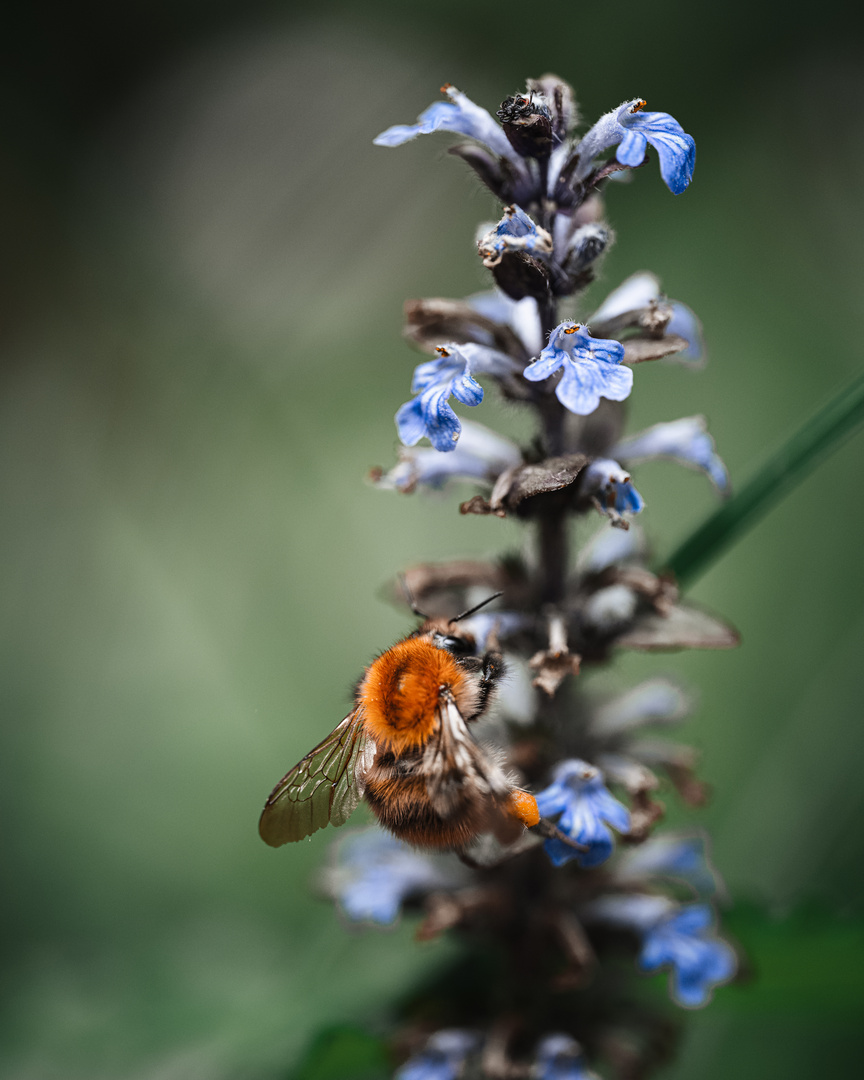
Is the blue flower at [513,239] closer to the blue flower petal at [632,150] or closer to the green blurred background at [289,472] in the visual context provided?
the blue flower petal at [632,150]

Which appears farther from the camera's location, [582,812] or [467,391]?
[582,812]

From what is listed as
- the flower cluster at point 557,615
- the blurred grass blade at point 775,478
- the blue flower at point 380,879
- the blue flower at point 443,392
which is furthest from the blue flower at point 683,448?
the blue flower at point 380,879

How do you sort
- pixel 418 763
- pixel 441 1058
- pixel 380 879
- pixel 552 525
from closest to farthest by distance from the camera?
pixel 418 763 < pixel 552 525 < pixel 441 1058 < pixel 380 879

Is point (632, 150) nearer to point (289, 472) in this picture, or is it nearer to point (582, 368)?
point (582, 368)

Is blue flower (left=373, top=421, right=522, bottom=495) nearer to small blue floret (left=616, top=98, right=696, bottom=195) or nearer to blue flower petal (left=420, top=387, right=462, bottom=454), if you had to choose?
blue flower petal (left=420, top=387, right=462, bottom=454)

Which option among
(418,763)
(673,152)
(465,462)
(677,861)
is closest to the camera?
(673,152)

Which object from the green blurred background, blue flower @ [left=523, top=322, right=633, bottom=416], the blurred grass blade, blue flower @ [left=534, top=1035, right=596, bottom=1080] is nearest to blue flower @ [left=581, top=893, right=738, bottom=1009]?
the green blurred background

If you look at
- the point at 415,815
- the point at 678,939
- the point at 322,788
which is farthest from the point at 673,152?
the point at 678,939
